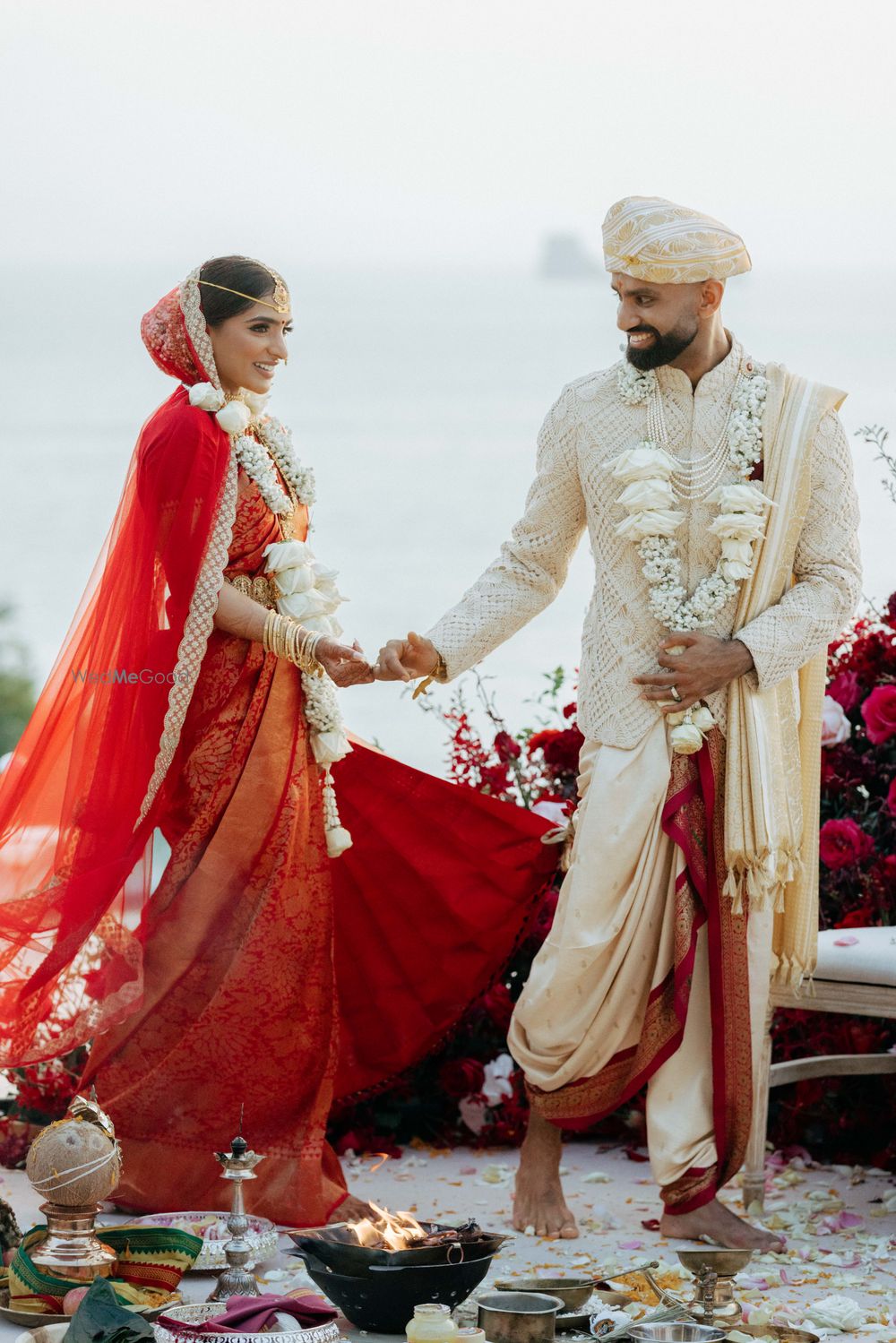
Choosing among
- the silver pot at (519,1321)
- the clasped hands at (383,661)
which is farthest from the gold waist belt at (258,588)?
the silver pot at (519,1321)

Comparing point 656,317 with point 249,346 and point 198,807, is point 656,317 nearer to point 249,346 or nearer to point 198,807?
point 249,346

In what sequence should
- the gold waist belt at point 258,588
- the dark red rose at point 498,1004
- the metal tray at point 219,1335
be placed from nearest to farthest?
the metal tray at point 219,1335, the gold waist belt at point 258,588, the dark red rose at point 498,1004

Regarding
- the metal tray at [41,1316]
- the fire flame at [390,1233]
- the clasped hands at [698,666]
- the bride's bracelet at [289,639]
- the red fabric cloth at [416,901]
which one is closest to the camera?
the metal tray at [41,1316]

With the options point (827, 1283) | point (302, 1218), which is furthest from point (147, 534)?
point (827, 1283)

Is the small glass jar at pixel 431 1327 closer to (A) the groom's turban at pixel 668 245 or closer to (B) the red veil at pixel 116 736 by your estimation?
(B) the red veil at pixel 116 736

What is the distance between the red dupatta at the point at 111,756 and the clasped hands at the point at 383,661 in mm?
309

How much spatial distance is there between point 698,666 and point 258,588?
1136 mm

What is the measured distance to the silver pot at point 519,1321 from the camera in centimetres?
346

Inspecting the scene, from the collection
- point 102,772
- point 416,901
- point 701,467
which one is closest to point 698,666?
point 701,467

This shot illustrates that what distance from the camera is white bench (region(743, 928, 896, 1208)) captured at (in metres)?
4.53

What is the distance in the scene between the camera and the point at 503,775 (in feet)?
18.5

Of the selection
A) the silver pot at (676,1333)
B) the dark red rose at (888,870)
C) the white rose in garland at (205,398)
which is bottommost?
the silver pot at (676,1333)

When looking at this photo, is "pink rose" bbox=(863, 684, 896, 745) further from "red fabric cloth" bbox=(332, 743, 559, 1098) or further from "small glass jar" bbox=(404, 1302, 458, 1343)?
"small glass jar" bbox=(404, 1302, 458, 1343)

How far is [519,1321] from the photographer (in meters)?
3.47
